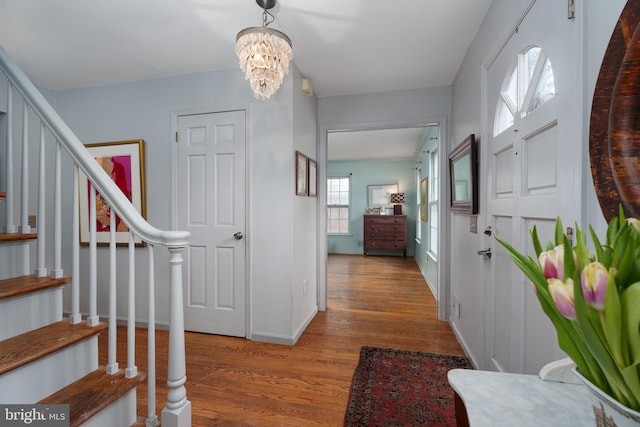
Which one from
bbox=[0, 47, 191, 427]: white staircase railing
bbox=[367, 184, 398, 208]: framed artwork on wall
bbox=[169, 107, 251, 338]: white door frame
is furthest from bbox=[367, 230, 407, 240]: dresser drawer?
Result: bbox=[0, 47, 191, 427]: white staircase railing

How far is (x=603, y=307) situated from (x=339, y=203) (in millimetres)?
6895

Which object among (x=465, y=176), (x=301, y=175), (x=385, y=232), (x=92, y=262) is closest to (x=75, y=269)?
(x=92, y=262)

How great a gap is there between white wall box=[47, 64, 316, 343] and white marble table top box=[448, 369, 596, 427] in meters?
1.76

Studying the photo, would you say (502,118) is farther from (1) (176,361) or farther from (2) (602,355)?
(1) (176,361)

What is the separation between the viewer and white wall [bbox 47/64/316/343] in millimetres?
2346

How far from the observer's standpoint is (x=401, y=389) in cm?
174

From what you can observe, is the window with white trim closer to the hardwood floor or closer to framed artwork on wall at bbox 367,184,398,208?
framed artwork on wall at bbox 367,184,398,208

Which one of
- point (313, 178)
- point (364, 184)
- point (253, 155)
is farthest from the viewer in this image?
point (364, 184)

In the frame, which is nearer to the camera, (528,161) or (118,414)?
(118,414)

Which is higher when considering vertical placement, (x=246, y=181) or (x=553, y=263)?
(x=246, y=181)

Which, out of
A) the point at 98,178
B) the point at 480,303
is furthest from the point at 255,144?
the point at 480,303

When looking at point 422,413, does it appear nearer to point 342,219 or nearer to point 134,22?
point 134,22

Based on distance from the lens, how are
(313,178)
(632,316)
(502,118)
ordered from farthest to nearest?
A: (313,178), (502,118), (632,316)

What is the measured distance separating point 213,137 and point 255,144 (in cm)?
44
